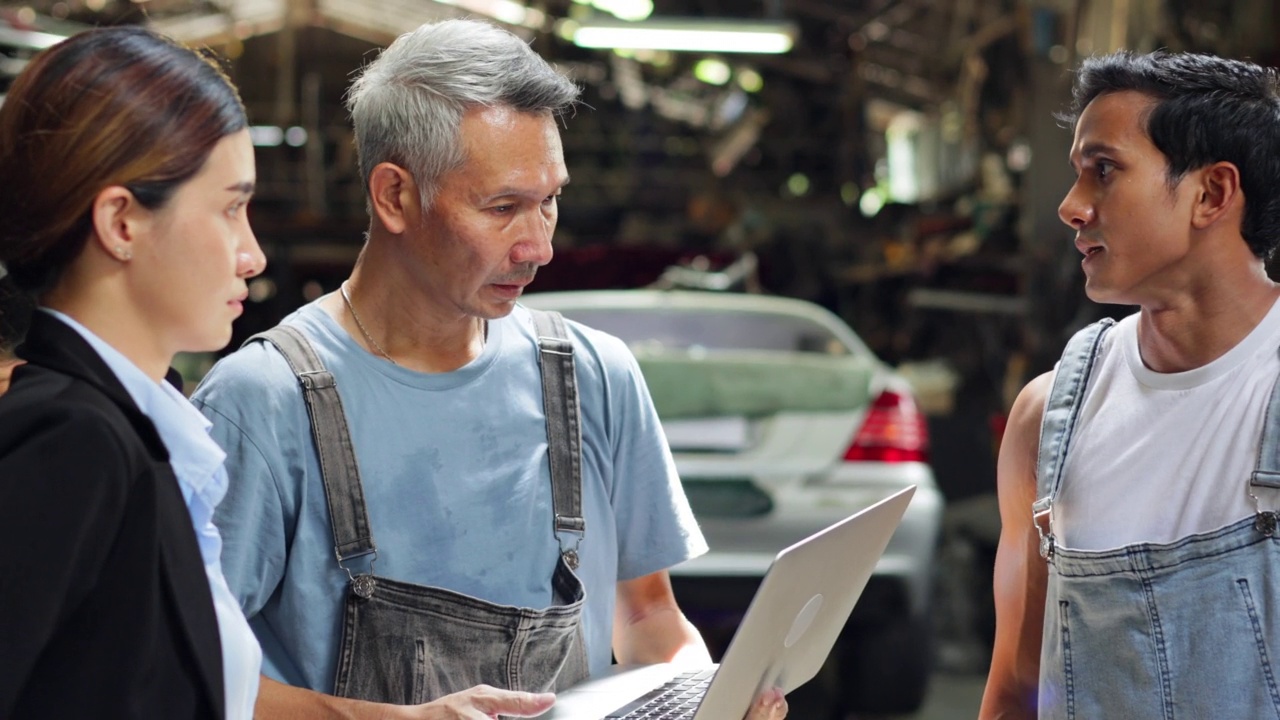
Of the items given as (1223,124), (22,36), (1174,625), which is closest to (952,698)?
(1174,625)

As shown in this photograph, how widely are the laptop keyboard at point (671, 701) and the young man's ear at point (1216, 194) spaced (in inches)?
30.8

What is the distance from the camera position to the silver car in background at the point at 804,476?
4359mm

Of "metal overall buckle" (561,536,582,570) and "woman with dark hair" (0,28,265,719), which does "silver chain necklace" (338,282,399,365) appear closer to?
"metal overall buckle" (561,536,582,570)

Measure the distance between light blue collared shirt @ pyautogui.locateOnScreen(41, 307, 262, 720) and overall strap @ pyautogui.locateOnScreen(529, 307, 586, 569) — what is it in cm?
54

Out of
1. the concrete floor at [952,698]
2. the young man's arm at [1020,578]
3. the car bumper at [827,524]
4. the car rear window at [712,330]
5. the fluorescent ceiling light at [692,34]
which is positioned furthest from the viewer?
the fluorescent ceiling light at [692,34]

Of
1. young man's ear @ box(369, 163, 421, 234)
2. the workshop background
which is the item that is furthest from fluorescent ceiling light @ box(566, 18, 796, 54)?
young man's ear @ box(369, 163, 421, 234)

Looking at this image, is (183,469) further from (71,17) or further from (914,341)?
(71,17)

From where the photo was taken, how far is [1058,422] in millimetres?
1713

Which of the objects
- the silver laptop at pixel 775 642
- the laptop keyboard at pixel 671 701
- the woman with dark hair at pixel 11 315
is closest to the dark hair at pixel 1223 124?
the silver laptop at pixel 775 642

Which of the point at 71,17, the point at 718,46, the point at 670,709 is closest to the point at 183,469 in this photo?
the point at 670,709

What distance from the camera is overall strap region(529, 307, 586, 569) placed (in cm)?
170

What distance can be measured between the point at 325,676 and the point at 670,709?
398 millimetres

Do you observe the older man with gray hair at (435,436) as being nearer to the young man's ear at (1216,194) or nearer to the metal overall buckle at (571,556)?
the metal overall buckle at (571,556)

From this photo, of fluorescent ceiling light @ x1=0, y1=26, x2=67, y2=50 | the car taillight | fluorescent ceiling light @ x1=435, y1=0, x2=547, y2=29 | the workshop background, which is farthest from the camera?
fluorescent ceiling light @ x1=435, y1=0, x2=547, y2=29
